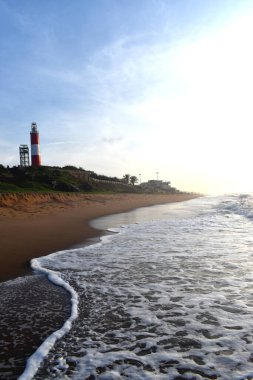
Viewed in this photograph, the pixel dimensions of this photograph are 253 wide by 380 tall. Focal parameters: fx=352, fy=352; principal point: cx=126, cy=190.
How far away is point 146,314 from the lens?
4.43 metres

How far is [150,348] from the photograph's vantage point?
11.5ft

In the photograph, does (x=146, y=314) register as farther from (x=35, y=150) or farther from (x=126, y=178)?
(x=126, y=178)

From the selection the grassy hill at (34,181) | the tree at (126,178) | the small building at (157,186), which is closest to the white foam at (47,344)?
the grassy hill at (34,181)

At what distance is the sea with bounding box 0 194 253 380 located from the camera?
3.16 m

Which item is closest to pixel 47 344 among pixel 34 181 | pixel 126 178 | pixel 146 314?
pixel 146 314

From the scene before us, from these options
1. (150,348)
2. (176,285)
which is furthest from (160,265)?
(150,348)

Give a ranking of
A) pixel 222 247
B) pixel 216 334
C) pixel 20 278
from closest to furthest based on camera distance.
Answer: pixel 216 334 → pixel 20 278 → pixel 222 247

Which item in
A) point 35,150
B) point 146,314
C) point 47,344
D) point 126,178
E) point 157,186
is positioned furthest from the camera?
point 157,186

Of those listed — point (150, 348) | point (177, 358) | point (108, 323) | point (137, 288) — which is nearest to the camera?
point (177, 358)

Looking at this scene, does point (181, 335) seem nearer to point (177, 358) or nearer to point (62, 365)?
point (177, 358)

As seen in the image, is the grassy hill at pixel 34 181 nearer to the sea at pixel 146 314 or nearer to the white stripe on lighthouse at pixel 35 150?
the white stripe on lighthouse at pixel 35 150

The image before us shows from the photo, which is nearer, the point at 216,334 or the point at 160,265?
the point at 216,334

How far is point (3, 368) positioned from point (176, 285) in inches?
124

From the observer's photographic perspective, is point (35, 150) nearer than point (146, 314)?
No
